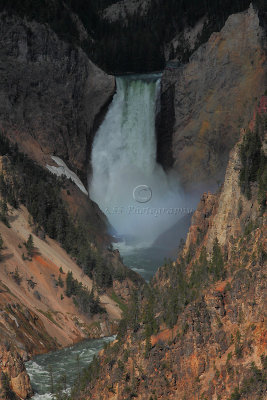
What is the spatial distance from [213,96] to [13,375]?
7098 cm

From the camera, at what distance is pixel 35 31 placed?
121125mm

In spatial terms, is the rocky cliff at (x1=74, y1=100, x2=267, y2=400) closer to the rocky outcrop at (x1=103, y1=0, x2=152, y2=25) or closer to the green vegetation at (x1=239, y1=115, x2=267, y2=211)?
the green vegetation at (x1=239, y1=115, x2=267, y2=211)

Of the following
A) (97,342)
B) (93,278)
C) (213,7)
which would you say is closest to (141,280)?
(93,278)

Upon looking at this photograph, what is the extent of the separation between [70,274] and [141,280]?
10.6m

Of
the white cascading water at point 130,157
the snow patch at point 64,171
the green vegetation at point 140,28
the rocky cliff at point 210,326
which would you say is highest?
the green vegetation at point 140,28

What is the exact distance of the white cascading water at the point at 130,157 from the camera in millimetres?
129500

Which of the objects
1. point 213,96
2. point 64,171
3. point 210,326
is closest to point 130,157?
point 213,96

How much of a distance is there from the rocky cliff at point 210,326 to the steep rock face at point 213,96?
217 ft

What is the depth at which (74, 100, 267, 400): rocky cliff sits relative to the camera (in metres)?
50.2

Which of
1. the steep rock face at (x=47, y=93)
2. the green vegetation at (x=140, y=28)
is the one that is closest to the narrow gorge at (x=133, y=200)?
the steep rock face at (x=47, y=93)

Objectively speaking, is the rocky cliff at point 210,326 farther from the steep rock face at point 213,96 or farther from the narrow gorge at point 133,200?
the steep rock face at point 213,96

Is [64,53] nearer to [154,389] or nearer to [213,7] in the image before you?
[213,7]

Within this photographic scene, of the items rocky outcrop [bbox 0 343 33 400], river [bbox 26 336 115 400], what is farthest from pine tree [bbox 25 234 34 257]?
rocky outcrop [bbox 0 343 33 400]

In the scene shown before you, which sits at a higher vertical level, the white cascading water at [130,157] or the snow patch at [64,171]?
the white cascading water at [130,157]
